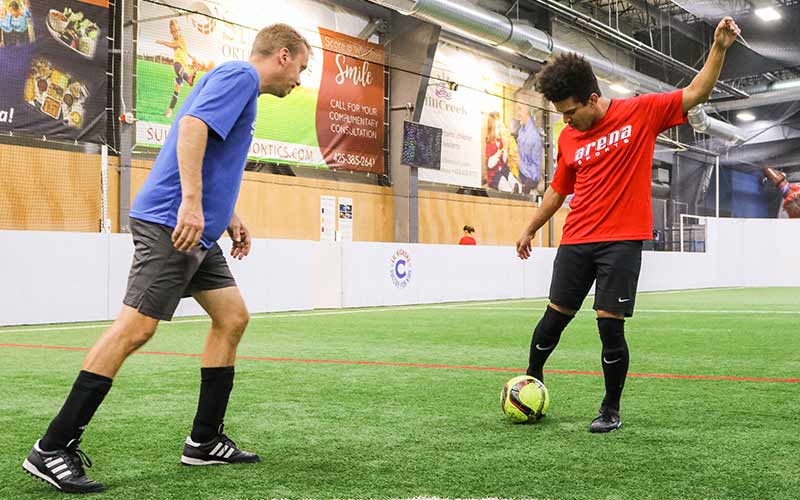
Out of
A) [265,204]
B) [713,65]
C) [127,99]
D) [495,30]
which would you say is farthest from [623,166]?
[495,30]

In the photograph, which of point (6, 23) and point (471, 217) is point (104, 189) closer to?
point (6, 23)

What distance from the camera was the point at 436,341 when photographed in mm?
9203

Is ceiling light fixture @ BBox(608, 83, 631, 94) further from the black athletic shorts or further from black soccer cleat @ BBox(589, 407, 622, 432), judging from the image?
black soccer cleat @ BBox(589, 407, 622, 432)

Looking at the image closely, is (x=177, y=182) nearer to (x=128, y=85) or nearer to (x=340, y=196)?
(x=128, y=85)

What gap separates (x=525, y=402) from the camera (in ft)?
14.4

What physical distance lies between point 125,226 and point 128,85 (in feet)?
8.10

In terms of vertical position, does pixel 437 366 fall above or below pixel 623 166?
below

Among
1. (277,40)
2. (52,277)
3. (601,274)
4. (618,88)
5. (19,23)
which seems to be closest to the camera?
(277,40)

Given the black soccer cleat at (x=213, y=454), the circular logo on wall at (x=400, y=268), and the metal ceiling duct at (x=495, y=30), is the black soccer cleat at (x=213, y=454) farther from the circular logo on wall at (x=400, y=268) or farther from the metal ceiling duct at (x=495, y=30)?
the metal ceiling duct at (x=495, y=30)

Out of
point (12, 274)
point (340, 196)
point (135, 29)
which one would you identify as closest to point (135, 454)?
point (12, 274)

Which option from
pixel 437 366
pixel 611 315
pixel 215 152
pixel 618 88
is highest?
pixel 618 88

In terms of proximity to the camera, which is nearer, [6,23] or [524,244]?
[524,244]

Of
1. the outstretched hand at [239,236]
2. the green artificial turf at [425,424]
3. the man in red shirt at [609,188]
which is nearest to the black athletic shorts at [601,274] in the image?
the man in red shirt at [609,188]

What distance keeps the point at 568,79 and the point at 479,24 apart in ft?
51.7
